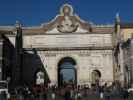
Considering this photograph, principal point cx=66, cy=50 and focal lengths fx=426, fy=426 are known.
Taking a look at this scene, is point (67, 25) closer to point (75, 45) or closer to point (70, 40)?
point (70, 40)

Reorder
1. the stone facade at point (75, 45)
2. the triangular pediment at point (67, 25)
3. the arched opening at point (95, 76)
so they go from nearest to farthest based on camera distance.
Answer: the triangular pediment at point (67, 25), the stone facade at point (75, 45), the arched opening at point (95, 76)

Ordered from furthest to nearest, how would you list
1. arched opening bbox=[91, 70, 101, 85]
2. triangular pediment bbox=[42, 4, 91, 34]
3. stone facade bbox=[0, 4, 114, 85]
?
arched opening bbox=[91, 70, 101, 85] → stone facade bbox=[0, 4, 114, 85] → triangular pediment bbox=[42, 4, 91, 34]

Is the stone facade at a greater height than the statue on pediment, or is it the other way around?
the statue on pediment

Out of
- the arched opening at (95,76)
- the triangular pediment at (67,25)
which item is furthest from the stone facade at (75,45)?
the arched opening at (95,76)

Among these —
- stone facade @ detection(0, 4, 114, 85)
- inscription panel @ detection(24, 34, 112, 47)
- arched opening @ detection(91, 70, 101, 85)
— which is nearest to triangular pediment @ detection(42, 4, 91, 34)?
stone facade @ detection(0, 4, 114, 85)

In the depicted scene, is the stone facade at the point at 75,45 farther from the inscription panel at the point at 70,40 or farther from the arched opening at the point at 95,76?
the arched opening at the point at 95,76

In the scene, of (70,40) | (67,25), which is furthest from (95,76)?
(67,25)

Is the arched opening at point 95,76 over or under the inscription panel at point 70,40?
under

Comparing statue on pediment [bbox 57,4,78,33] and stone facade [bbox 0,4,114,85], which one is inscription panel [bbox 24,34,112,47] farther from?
statue on pediment [bbox 57,4,78,33]

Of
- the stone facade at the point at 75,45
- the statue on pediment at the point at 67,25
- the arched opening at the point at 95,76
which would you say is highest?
the statue on pediment at the point at 67,25

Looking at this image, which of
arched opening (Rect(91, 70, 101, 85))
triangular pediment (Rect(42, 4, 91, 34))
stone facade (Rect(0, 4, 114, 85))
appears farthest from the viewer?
arched opening (Rect(91, 70, 101, 85))

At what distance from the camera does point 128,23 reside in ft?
228

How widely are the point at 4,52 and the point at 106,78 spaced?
18.9m

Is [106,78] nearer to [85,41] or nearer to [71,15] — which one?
[85,41]
